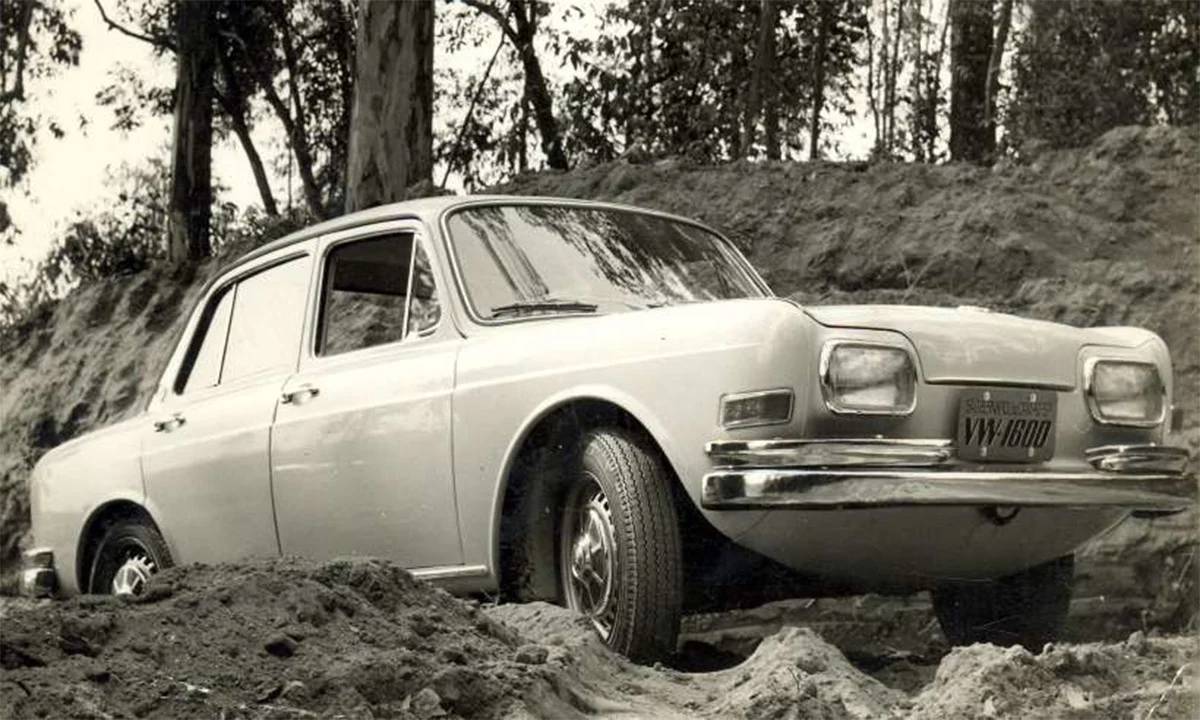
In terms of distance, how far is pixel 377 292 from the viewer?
6.83 metres

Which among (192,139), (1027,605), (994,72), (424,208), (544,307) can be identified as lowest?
(1027,605)

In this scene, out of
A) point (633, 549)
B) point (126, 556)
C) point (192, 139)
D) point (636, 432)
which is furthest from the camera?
point (192, 139)

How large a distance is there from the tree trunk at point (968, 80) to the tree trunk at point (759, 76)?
1641 mm

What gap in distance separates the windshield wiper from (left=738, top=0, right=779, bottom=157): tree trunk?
338 inches

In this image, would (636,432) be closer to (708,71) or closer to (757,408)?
(757,408)

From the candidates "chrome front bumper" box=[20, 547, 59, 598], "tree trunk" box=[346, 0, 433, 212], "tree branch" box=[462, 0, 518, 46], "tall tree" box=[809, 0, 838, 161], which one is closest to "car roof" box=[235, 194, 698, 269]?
"chrome front bumper" box=[20, 547, 59, 598]

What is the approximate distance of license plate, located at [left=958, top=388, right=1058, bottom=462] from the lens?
210 inches

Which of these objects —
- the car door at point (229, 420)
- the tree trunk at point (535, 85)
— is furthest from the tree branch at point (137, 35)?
the car door at point (229, 420)

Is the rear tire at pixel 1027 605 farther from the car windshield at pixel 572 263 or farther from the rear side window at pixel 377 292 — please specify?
the rear side window at pixel 377 292

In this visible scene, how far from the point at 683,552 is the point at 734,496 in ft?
→ 1.44

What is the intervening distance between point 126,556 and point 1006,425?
12.4ft

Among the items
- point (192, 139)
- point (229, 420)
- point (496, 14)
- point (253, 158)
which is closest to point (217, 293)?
point (229, 420)

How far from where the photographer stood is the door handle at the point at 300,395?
6.54m

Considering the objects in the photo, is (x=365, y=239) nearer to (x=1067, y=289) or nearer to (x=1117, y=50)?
(x=1067, y=289)
